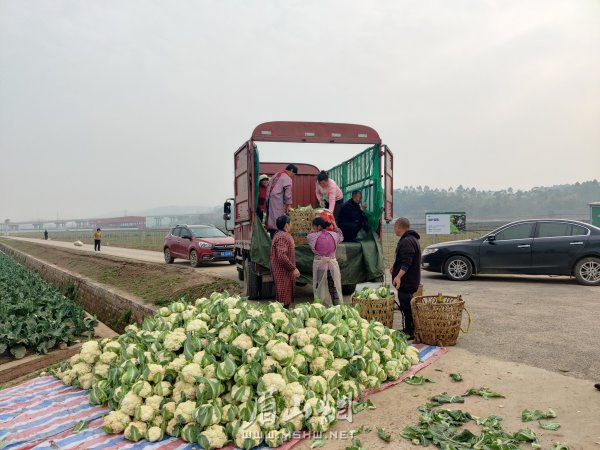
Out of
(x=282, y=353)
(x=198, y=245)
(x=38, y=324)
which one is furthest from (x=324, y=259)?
(x=198, y=245)

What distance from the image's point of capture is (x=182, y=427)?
11.7ft

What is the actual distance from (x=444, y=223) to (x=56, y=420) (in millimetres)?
14630

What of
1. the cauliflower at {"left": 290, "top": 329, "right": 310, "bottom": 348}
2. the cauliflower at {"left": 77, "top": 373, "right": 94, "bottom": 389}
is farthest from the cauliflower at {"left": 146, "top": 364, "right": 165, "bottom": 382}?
the cauliflower at {"left": 290, "top": 329, "right": 310, "bottom": 348}

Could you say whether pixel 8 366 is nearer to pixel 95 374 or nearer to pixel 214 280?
pixel 95 374

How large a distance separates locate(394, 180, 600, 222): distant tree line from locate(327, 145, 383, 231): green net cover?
340 feet

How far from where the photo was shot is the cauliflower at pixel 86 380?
4.66 meters

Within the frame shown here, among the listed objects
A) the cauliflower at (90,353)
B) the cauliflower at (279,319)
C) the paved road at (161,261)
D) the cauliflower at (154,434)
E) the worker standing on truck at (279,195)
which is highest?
the worker standing on truck at (279,195)

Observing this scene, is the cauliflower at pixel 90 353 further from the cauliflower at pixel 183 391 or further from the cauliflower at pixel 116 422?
the cauliflower at pixel 183 391

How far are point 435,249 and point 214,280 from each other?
5866 millimetres

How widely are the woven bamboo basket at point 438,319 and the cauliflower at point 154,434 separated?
11.1 ft

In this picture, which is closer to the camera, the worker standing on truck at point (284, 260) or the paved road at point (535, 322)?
the paved road at point (535, 322)

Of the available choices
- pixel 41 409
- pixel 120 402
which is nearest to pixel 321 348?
pixel 120 402

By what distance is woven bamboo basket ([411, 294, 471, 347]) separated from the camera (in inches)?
216

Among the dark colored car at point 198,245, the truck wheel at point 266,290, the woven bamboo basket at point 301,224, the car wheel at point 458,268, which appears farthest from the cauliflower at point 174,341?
the dark colored car at point 198,245
